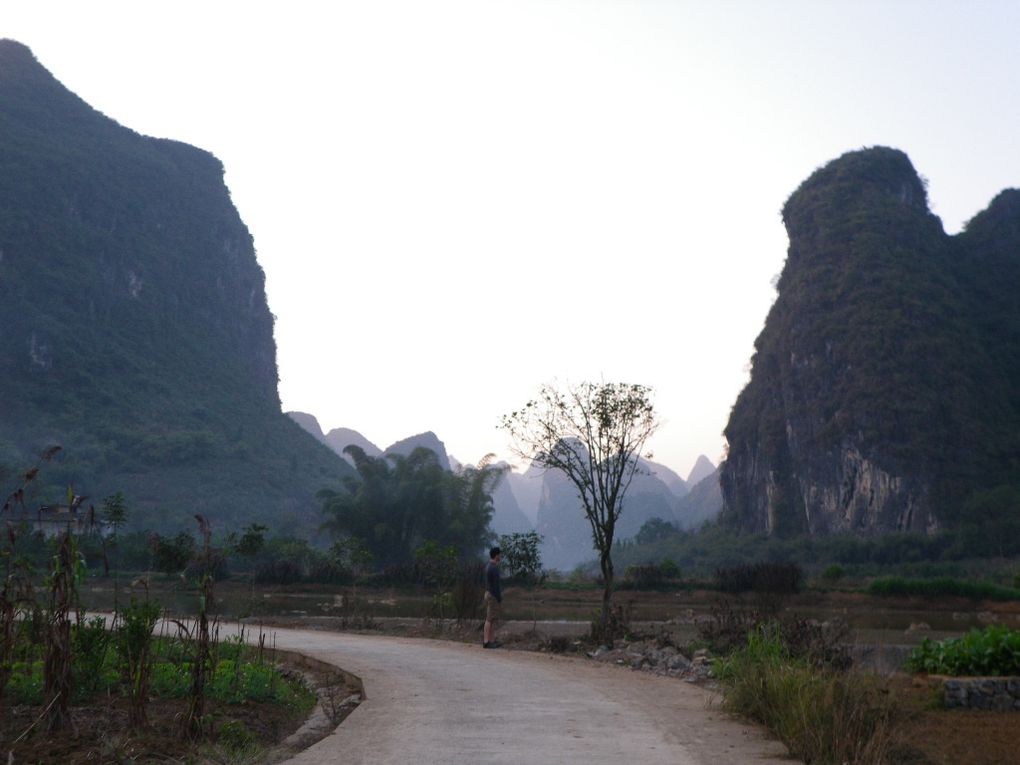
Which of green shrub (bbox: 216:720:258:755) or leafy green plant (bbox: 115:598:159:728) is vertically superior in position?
leafy green plant (bbox: 115:598:159:728)

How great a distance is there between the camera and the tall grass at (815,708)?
6.99 m

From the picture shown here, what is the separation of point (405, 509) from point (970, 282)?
81558mm

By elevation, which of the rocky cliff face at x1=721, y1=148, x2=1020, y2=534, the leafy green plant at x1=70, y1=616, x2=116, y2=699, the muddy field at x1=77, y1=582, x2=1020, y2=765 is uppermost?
the rocky cliff face at x1=721, y1=148, x2=1020, y2=534

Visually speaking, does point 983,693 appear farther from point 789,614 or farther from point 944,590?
point 944,590

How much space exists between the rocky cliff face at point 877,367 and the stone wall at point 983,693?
8774 cm

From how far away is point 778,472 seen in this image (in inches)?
4796

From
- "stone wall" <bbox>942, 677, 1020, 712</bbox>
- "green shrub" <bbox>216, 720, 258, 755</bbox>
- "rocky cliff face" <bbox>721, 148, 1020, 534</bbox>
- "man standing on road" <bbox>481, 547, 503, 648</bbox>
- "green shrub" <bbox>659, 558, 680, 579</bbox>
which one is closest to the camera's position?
"green shrub" <bbox>216, 720, 258, 755</bbox>

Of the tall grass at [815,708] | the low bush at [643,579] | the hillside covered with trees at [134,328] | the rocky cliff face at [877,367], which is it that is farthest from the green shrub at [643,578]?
the rocky cliff face at [877,367]

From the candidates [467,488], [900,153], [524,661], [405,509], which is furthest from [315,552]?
[900,153]

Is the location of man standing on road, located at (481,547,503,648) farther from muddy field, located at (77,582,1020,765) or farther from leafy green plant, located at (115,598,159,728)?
leafy green plant, located at (115,598,159,728)

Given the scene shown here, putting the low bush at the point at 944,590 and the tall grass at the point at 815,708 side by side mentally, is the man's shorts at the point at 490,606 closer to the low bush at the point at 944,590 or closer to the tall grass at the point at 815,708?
the tall grass at the point at 815,708

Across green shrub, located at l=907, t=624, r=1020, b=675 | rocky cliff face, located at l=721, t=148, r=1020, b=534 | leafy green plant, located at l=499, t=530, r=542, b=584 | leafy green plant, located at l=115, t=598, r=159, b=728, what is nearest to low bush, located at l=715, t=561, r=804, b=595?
leafy green plant, located at l=499, t=530, r=542, b=584

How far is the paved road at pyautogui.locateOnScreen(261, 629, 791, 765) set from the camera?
7.18m

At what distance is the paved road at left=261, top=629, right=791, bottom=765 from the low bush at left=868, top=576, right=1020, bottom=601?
3555cm
